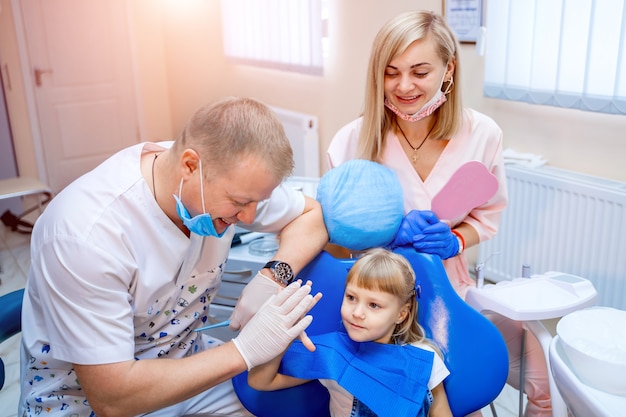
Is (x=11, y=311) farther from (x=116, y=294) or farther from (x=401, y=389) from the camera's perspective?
(x=401, y=389)

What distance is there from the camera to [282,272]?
1373mm

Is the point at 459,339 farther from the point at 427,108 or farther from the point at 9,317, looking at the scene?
the point at 9,317

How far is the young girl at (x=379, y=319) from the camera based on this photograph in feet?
4.18

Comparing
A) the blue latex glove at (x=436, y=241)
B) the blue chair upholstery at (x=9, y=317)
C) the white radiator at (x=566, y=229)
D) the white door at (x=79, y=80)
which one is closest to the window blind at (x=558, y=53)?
the white radiator at (x=566, y=229)

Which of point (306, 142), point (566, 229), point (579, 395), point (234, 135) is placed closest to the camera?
point (579, 395)

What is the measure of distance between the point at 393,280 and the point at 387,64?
61 cm

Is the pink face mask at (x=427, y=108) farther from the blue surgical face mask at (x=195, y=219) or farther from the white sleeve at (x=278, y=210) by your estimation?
the blue surgical face mask at (x=195, y=219)

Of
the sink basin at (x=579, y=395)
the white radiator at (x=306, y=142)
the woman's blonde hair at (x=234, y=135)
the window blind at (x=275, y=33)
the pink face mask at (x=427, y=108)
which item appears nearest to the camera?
the sink basin at (x=579, y=395)

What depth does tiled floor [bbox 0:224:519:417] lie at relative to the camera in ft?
7.73

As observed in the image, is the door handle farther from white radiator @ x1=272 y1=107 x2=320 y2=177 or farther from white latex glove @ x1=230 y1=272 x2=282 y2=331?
white latex glove @ x1=230 y1=272 x2=282 y2=331

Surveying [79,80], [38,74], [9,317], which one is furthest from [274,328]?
[79,80]

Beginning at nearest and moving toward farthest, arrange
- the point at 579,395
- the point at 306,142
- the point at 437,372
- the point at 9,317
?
the point at 579,395 → the point at 437,372 → the point at 9,317 → the point at 306,142

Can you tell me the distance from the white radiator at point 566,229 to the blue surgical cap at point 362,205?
1430mm

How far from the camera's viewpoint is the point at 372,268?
1291 millimetres
